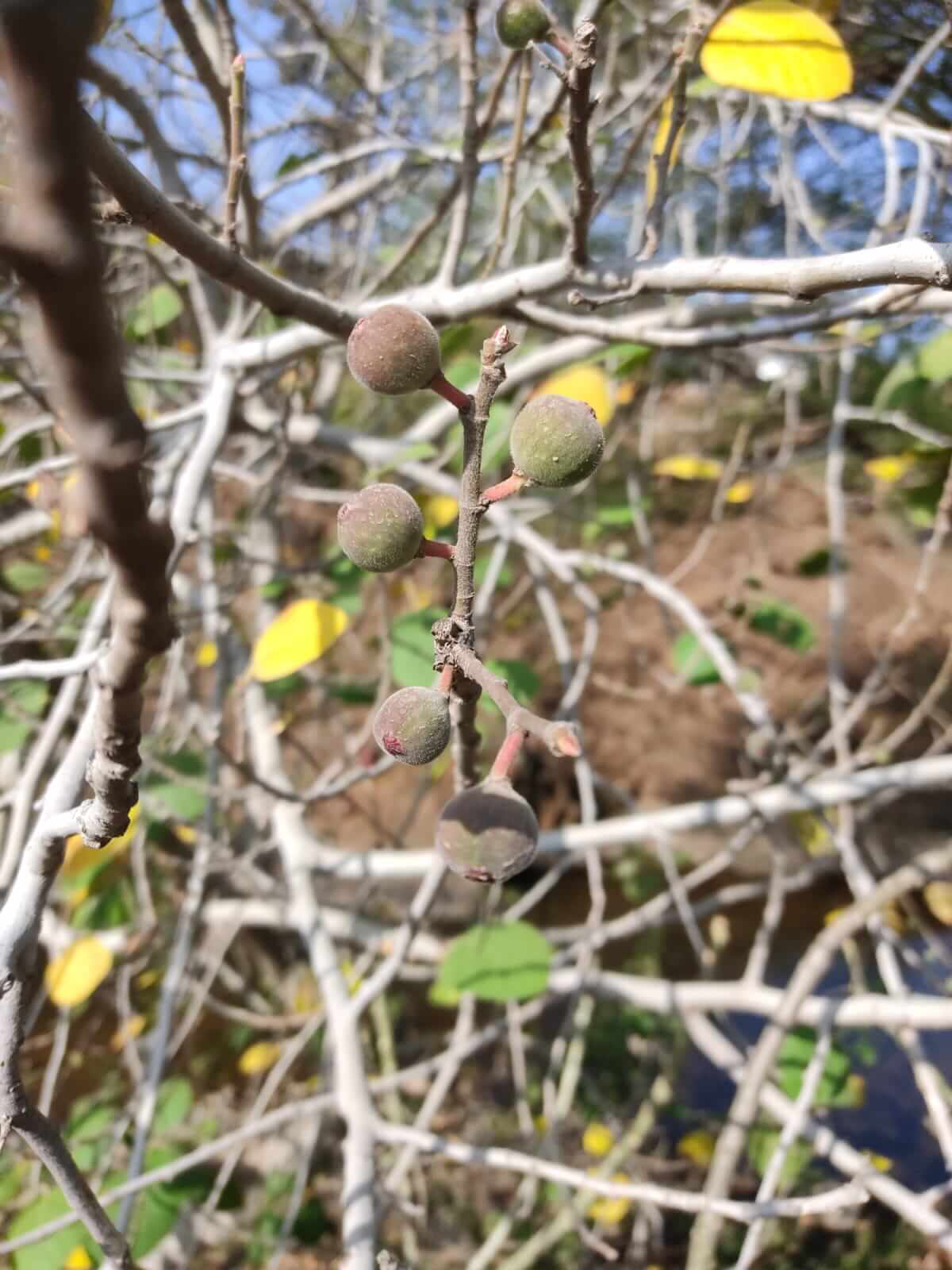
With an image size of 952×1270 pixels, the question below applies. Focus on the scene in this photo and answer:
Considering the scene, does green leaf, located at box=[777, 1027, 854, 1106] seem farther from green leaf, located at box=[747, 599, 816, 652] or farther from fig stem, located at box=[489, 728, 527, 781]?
fig stem, located at box=[489, 728, 527, 781]

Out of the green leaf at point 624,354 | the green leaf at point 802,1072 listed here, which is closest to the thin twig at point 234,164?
the green leaf at point 624,354

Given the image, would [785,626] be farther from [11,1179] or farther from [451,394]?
[11,1179]

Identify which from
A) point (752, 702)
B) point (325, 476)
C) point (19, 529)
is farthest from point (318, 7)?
point (752, 702)

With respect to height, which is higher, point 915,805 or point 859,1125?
point 915,805

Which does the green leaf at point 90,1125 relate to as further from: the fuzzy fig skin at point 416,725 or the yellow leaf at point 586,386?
the yellow leaf at point 586,386

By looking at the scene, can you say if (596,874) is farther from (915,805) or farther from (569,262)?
(915,805)

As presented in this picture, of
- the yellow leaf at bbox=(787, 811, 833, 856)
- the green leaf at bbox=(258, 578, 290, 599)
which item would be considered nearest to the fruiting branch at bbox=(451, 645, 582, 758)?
the green leaf at bbox=(258, 578, 290, 599)
